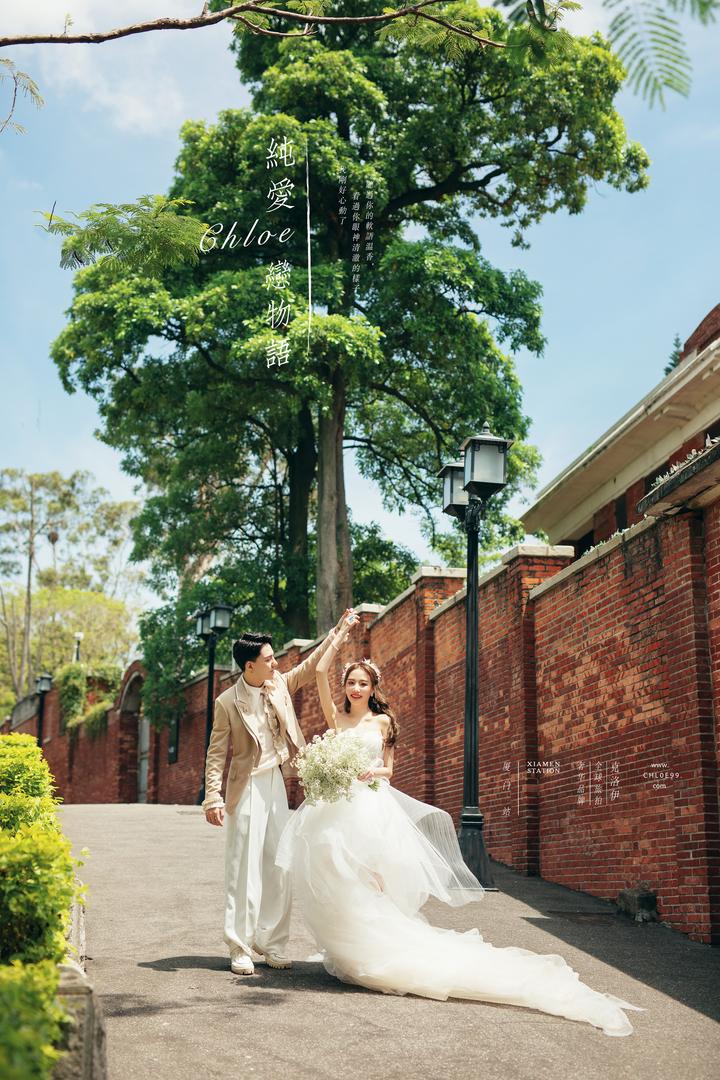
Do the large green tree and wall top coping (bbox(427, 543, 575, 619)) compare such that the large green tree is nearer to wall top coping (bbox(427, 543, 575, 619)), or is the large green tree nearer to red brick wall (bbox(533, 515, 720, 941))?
wall top coping (bbox(427, 543, 575, 619))

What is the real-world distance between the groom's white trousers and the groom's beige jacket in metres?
0.10

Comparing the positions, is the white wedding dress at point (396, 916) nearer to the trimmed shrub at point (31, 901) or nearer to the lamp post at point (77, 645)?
the trimmed shrub at point (31, 901)

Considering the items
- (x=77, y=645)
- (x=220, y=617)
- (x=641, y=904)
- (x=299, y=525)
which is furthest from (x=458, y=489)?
(x=77, y=645)

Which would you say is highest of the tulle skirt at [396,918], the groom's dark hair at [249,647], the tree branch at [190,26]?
the tree branch at [190,26]

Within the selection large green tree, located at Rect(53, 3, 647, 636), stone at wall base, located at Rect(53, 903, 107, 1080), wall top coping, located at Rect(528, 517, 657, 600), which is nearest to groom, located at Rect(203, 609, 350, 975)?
stone at wall base, located at Rect(53, 903, 107, 1080)

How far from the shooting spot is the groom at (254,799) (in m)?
6.97

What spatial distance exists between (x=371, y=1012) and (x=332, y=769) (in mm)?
1453

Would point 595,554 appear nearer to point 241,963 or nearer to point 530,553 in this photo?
point 530,553

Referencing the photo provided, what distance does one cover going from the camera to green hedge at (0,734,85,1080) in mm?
2445

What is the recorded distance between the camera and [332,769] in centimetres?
681

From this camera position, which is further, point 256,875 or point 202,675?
point 202,675

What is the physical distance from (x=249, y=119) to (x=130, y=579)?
29.8 m

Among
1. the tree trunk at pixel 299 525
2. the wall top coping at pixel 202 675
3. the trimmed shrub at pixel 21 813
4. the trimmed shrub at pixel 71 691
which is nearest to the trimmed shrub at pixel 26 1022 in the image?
the trimmed shrub at pixel 21 813

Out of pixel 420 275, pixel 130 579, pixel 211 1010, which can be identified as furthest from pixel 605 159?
pixel 130 579
